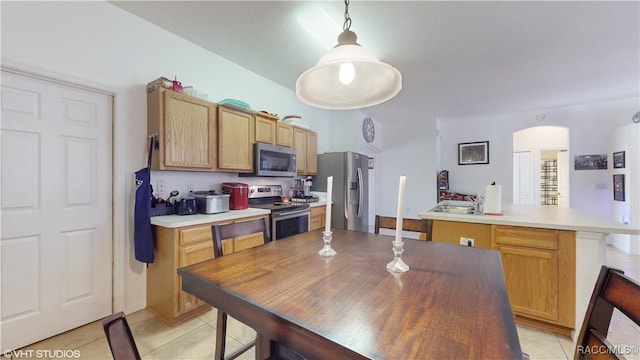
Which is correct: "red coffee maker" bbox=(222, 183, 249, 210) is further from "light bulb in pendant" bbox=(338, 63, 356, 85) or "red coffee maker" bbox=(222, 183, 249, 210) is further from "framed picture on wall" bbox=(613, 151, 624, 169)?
"framed picture on wall" bbox=(613, 151, 624, 169)

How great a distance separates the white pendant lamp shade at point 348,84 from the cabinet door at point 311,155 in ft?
8.31

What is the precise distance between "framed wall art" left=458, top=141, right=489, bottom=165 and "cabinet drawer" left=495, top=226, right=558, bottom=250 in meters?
4.22

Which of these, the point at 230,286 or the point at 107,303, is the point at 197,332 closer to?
the point at 107,303

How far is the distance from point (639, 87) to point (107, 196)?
695cm

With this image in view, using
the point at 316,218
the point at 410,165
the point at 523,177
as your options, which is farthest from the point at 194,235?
the point at 523,177

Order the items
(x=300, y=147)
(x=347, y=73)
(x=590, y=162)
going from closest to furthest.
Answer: (x=347, y=73) → (x=300, y=147) → (x=590, y=162)

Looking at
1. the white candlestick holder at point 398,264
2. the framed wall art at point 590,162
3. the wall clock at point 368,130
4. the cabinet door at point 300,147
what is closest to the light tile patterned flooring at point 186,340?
the white candlestick holder at point 398,264

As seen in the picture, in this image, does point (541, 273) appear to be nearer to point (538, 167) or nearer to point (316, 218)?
point (316, 218)

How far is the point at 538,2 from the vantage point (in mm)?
2033

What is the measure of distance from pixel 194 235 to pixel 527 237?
2.63 metres

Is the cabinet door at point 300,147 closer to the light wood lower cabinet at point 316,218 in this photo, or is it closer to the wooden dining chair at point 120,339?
the light wood lower cabinet at point 316,218

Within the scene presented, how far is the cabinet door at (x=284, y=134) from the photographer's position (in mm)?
3420

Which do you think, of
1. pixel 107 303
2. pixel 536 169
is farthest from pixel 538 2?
pixel 536 169

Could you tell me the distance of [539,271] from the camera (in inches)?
77.1
